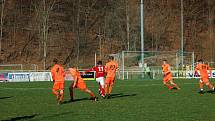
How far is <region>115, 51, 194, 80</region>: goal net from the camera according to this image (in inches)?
1917

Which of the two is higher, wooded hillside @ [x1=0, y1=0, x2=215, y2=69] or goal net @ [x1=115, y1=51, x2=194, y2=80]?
wooded hillside @ [x1=0, y1=0, x2=215, y2=69]

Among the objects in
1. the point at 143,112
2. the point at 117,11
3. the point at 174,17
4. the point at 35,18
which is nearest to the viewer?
the point at 143,112

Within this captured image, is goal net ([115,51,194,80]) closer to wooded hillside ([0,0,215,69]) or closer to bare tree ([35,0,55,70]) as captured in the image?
wooded hillside ([0,0,215,69])

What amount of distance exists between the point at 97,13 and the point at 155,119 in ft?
192

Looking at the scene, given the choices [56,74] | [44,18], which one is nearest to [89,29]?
[44,18]

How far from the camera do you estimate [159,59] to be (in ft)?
177

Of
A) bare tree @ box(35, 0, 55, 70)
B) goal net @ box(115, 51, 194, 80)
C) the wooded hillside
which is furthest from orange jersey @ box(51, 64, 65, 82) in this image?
bare tree @ box(35, 0, 55, 70)

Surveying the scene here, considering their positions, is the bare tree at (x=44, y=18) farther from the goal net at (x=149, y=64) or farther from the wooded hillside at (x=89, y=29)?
the goal net at (x=149, y=64)

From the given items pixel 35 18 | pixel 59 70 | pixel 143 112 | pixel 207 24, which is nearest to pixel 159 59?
pixel 35 18

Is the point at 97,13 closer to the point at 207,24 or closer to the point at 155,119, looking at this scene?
the point at 207,24

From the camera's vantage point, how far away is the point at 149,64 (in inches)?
2109

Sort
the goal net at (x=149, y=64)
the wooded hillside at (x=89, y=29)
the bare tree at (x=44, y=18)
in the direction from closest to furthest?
the goal net at (x=149, y=64) < the bare tree at (x=44, y=18) < the wooded hillside at (x=89, y=29)

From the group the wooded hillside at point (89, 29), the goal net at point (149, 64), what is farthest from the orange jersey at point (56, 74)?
the wooded hillside at point (89, 29)

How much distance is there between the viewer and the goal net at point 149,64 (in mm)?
48688
